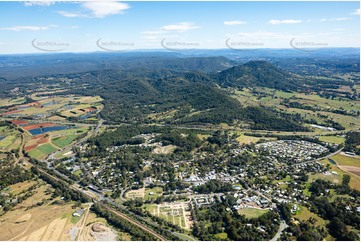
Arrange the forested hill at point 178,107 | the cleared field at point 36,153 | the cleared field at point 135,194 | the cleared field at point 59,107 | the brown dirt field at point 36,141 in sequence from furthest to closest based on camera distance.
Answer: the cleared field at point 59,107
the forested hill at point 178,107
the brown dirt field at point 36,141
the cleared field at point 36,153
the cleared field at point 135,194

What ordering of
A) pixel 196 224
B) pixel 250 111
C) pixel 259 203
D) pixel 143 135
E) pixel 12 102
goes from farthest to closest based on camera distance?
pixel 12 102, pixel 250 111, pixel 143 135, pixel 259 203, pixel 196 224

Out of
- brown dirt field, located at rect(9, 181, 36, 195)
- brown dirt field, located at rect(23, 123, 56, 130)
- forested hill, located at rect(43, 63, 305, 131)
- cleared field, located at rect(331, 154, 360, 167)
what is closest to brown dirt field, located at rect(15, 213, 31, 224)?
brown dirt field, located at rect(9, 181, 36, 195)

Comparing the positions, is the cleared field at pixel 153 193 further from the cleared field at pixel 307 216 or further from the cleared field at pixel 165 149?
the cleared field at pixel 307 216

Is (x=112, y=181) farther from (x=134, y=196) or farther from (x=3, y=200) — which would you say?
(x=3, y=200)

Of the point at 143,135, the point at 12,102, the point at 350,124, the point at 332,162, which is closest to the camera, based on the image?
the point at 332,162

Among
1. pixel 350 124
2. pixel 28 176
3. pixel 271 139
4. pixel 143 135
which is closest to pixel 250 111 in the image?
pixel 271 139

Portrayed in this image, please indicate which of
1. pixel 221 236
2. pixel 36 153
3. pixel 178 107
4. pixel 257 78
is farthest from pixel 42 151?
pixel 257 78

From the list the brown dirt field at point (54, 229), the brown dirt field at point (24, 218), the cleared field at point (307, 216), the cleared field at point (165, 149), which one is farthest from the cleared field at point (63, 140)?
the cleared field at point (307, 216)

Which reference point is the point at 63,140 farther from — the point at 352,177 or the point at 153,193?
the point at 352,177
